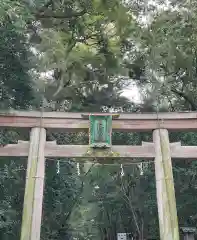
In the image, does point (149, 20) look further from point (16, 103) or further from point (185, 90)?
point (16, 103)

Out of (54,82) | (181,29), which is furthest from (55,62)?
(181,29)

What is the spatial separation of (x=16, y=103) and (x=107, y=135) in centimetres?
327

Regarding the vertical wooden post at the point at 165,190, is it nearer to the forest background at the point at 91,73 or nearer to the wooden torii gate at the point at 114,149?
the wooden torii gate at the point at 114,149

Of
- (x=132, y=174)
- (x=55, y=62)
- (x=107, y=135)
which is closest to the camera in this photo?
(x=107, y=135)

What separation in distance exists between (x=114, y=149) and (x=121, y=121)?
2.29 ft

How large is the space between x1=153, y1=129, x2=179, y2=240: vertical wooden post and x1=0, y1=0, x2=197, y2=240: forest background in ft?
8.93

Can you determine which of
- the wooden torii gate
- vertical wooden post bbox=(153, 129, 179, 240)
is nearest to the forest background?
the wooden torii gate

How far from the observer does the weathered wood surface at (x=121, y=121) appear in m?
7.19

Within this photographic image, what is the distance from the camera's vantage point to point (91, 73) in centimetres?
1087

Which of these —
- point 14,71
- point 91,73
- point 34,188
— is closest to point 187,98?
point 91,73

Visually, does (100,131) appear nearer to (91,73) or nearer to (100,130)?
(100,130)

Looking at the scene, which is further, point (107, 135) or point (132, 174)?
point (132, 174)

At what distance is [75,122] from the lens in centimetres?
732

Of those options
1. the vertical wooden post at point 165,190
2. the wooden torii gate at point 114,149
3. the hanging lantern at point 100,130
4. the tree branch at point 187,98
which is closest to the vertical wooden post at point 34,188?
the wooden torii gate at point 114,149
